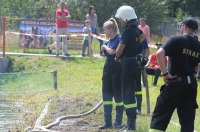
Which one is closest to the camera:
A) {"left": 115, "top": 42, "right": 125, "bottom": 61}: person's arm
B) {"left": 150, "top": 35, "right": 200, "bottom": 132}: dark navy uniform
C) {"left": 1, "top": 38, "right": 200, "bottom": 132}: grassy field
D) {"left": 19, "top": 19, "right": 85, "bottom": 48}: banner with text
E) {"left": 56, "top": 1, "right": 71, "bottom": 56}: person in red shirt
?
{"left": 150, "top": 35, "right": 200, "bottom": 132}: dark navy uniform

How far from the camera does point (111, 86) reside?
10.1 meters

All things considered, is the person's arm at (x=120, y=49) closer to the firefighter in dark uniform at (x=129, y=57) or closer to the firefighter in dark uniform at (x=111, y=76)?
the firefighter in dark uniform at (x=129, y=57)

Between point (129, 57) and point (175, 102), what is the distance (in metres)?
1.71

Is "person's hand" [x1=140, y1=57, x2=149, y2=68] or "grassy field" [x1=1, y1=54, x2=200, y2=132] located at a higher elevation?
"person's hand" [x1=140, y1=57, x2=149, y2=68]

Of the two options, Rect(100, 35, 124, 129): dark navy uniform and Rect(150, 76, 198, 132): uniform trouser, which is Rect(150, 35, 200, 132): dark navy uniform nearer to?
Rect(150, 76, 198, 132): uniform trouser

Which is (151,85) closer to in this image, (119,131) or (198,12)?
(119,131)

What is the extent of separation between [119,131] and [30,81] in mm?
Answer: 5684

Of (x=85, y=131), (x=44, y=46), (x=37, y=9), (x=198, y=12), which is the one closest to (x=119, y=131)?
(x=85, y=131)

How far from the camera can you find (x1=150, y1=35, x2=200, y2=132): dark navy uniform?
7844 mm

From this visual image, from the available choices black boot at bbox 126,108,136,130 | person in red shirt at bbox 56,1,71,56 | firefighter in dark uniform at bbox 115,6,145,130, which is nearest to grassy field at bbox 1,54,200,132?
black boot at bbox 126,108,136,130

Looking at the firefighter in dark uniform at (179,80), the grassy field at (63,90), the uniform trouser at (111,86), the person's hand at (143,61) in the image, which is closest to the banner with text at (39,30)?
the grassy field at (63,90)

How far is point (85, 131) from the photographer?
983 cm

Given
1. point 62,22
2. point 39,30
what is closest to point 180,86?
point 62,22

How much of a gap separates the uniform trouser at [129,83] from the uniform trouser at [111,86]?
18.6 inches
